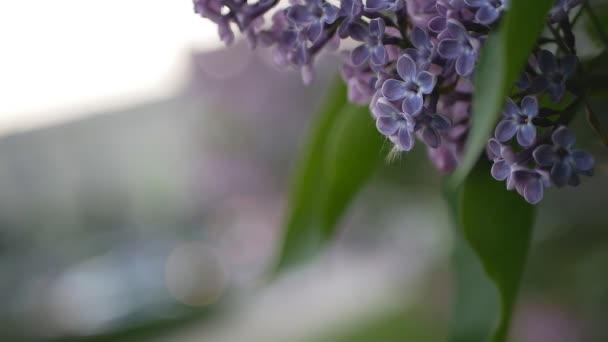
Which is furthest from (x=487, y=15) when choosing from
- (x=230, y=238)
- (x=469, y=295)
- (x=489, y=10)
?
(x=230, y=238)

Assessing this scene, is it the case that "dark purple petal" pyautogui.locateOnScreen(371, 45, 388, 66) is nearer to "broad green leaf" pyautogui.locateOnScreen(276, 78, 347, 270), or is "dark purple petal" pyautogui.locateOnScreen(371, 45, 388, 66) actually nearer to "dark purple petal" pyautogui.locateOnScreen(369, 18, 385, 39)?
"dark purple petal" pyautogui.locateOnScreen(369, 18, 385, 39)

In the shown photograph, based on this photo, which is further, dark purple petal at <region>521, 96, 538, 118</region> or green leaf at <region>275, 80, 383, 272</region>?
green leaf at <region>275, 80, 383, 272</region>

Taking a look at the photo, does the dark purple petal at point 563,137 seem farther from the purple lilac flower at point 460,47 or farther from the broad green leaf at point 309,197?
the broad green leaf at point 309,197

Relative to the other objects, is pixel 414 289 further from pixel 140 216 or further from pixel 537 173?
pixel 140 216

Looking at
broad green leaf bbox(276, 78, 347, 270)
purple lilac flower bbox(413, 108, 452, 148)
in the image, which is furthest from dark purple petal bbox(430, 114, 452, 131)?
broad green leaf bbox(276, 78, 347, 270)

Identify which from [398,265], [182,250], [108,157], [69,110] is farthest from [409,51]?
[108,157]

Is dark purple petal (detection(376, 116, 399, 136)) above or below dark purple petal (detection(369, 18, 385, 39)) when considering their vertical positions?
below

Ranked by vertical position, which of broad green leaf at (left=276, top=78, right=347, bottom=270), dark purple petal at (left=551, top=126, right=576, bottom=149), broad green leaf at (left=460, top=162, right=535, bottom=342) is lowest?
broad green leaf at (left=276, top=78, right=347, bottom=270)
